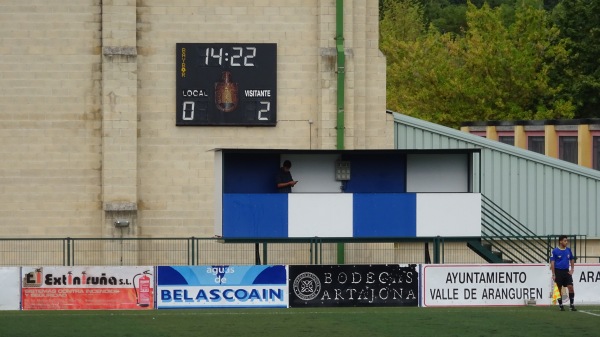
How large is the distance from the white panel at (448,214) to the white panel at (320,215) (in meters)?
1.93

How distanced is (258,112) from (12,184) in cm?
751

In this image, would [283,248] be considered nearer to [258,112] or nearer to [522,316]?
[258,112]

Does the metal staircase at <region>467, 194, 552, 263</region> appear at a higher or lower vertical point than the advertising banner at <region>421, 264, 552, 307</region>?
higher

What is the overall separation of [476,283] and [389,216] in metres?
3.96

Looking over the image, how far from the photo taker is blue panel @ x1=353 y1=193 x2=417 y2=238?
41125 millimetres

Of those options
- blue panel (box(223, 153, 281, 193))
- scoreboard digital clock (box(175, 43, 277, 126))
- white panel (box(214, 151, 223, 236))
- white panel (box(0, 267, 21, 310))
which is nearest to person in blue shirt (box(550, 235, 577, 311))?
blue panel (box(223, 153, 281, 193))

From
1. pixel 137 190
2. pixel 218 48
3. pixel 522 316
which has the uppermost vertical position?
pixel 218 48

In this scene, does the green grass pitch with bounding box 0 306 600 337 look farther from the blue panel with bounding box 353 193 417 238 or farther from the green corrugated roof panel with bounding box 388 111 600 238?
the green corrugated roof panel with bounding box 388 111 600 238

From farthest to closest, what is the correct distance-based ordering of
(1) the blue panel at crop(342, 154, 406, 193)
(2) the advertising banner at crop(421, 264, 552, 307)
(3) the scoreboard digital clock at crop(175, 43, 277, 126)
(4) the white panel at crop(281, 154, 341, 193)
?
(3) the scoreboard digital clock at crop(175, 43, 277, 126)
(1) the blue panel at crop(342, 154, 406, 193)
(4) the white panel at crop(281, 154, 341, 193)
(2) the advertising banner at crop(421, 264, 552, 307)

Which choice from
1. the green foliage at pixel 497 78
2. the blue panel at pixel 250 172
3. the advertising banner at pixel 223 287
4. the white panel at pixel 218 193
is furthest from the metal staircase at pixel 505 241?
the green foliage at pixel 497 78

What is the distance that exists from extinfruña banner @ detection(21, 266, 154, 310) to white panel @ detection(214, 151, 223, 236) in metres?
4.08

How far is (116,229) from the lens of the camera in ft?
150

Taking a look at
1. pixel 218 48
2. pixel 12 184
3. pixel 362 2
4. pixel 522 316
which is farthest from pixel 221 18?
pixel 522 316

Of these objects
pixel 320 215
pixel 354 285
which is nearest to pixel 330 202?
pixel 320 215
